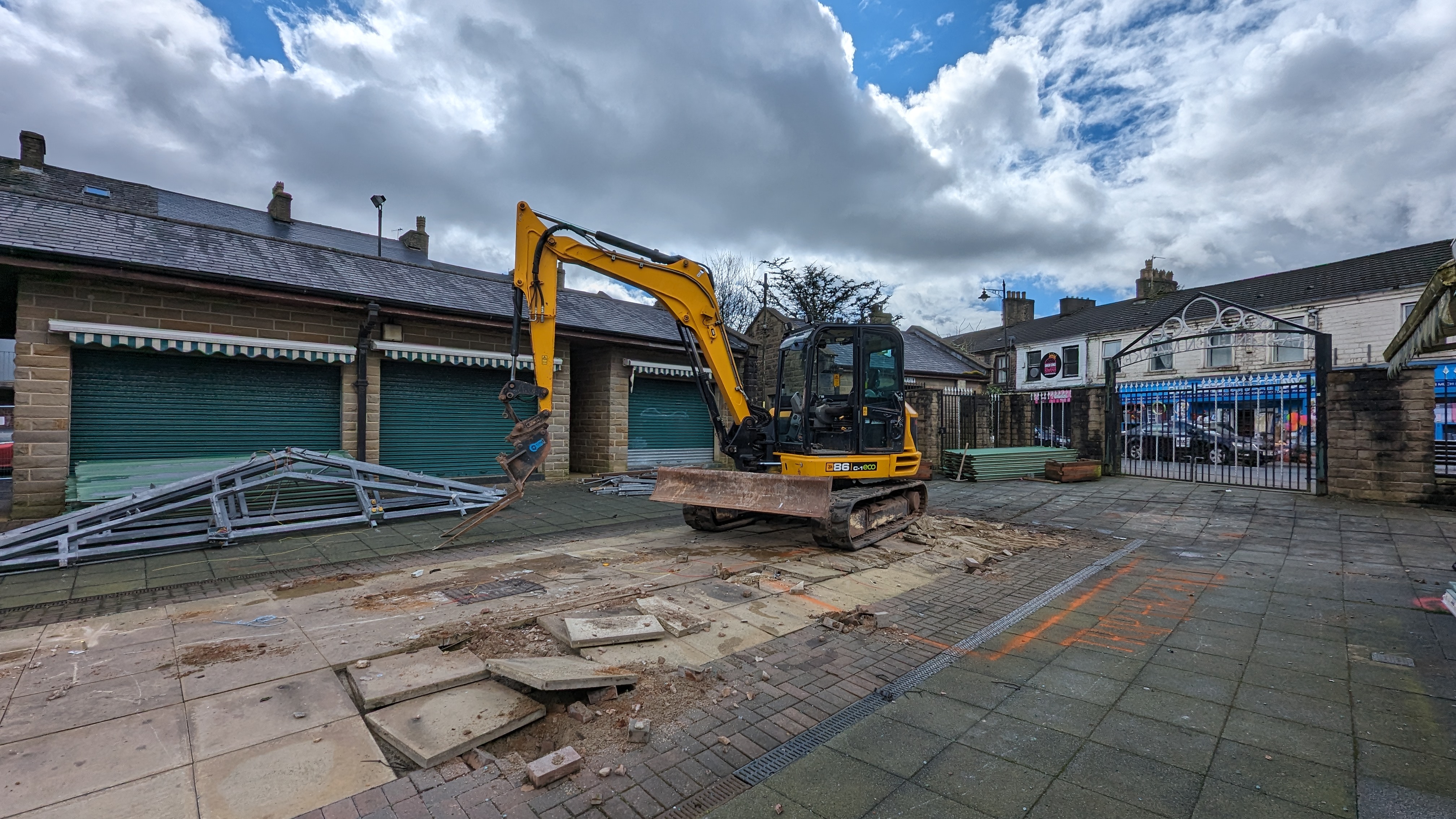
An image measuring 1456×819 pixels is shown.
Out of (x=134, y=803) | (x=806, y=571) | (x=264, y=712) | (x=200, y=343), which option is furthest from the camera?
(x=200, y=343)

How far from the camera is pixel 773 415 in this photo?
789cm


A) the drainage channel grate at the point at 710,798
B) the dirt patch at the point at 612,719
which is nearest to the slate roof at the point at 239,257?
the dirt patch at the point at 612,719

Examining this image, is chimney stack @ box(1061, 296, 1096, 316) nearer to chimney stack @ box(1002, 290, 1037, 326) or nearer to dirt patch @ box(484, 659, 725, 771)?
chimney stack @ box(1002, 290, 1037, 326)

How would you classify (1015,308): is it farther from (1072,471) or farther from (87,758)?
(87,758)

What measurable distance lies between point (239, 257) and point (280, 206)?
1260 centimetres

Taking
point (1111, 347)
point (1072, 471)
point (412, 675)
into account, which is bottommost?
point (412, 675)

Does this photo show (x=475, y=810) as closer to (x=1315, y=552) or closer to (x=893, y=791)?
(x=893, y=791)

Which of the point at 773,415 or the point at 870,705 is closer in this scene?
the point at 870,705

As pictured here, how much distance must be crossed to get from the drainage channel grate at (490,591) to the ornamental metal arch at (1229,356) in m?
12.5

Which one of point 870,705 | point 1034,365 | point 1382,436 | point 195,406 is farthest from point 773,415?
point 1034,365

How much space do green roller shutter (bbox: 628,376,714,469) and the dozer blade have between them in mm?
7138

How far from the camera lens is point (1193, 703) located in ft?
11.0

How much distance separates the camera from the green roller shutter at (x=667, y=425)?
14641mm

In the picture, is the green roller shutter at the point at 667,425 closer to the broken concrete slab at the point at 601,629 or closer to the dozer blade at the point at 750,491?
the dozer blade at the point at 750,491
